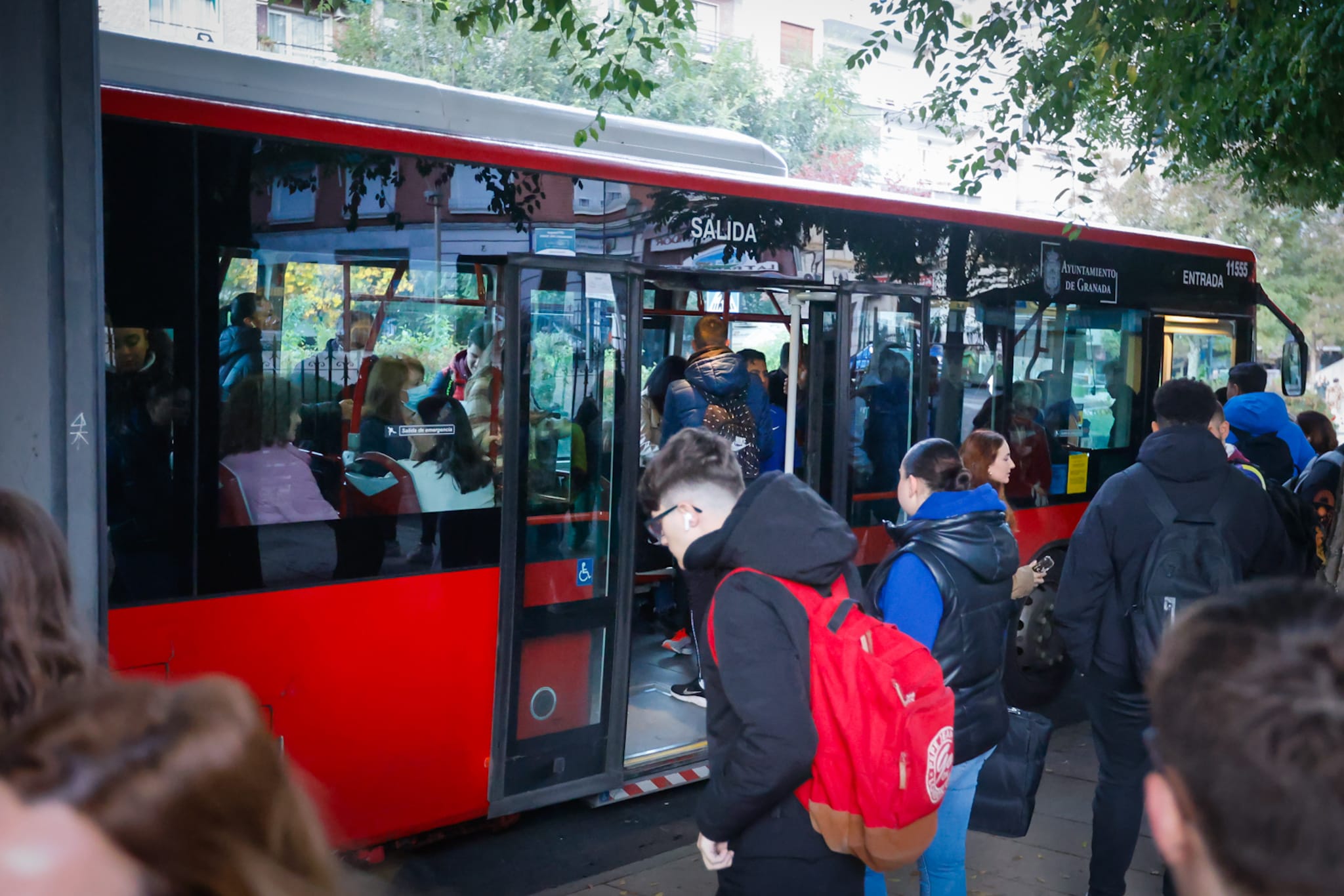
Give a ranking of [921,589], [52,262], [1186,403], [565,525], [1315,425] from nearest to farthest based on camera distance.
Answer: [52,262], [921,589], [1186,403], [565,525], [1315,425]

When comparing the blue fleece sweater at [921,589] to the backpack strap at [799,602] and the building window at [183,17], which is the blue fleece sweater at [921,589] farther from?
the building window at [183,17]

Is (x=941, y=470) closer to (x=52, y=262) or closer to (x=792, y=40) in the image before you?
(x=52, y=262)

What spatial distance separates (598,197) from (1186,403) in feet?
8.86

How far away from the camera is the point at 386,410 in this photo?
16.4 ft

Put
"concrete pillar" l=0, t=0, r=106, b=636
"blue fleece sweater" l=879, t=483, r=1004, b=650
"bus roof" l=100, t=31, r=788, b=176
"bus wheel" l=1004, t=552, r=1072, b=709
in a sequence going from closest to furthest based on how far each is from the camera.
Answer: "concrete pillar" l=0, t=0, r=106, b=636, "blue fleece sweater" l=879, t=483, r=1004, b=650, "bus roof" l=100, t=31, r=788, b=176, "bus wheel" l=1004, t=552, r=1072, b=709

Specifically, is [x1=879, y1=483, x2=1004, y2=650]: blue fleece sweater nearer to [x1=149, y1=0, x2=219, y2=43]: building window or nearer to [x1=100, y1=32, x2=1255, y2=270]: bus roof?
[x1=100, y1=32, x2=1255, y2=270]: bus roof

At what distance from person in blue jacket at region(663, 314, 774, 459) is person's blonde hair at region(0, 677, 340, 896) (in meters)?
5.83

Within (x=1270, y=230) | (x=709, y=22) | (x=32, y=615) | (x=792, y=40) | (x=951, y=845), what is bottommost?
(x=951, y=845)

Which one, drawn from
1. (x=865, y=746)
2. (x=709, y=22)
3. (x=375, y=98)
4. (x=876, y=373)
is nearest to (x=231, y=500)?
(x=375, y=98)

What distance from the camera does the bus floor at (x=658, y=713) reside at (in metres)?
6.17

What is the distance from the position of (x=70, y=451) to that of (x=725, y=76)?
34897 mm

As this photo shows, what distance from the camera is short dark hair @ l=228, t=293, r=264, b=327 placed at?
14.9ft

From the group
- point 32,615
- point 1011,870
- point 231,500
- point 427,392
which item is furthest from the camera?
point 1011,870

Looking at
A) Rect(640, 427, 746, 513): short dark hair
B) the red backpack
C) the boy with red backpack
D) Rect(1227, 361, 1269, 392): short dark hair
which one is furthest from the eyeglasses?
Rect(1227, 361, 1269, 392): short dark hair
